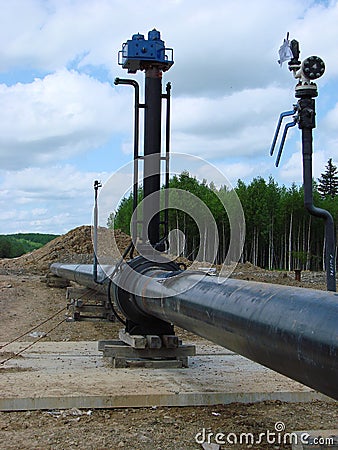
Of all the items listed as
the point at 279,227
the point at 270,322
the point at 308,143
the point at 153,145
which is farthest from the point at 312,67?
the point at 279,227

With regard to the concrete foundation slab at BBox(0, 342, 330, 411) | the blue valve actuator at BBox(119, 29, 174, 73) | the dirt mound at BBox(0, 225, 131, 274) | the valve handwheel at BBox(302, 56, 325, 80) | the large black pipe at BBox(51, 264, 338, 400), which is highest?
the blue valve actuator at BBox(119, 29, 174, 73)

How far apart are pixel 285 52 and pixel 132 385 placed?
11.4 feet

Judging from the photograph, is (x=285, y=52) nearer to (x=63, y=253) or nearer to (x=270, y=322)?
(x=270, y=322)

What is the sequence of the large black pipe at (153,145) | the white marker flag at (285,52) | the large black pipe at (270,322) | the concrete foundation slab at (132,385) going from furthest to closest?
the large black pipe at (153,145) < the concrete foundation slab at (132,385) < the white marker flag at (285,52) < the large black pipe at (270,322)

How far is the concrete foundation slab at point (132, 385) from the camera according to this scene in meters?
5.95

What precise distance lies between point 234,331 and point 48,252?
2461 cm

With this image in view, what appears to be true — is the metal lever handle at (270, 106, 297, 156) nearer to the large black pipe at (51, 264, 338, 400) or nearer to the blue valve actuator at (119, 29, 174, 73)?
the large black pipe at (51, 264, 338, 400)

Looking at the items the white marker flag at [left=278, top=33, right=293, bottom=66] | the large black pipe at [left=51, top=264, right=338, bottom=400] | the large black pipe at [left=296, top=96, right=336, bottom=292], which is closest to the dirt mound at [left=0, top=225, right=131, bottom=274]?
the large black pipe at [left=51, top=264, right=338, bottom=400]

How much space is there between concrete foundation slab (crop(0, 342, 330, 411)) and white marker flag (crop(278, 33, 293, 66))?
3117 mm

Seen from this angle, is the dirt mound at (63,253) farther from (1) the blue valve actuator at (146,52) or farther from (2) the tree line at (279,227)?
(2) the tree line at (279,227)

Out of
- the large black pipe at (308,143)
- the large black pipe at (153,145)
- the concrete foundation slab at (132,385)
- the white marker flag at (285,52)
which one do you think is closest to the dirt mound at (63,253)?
the large black pipe at (153,145)

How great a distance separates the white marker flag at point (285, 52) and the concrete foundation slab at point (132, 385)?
123 inches

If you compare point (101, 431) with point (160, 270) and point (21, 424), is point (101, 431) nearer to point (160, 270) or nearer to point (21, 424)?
point (21, 424)

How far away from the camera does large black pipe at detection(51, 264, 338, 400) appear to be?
2.91 meters
